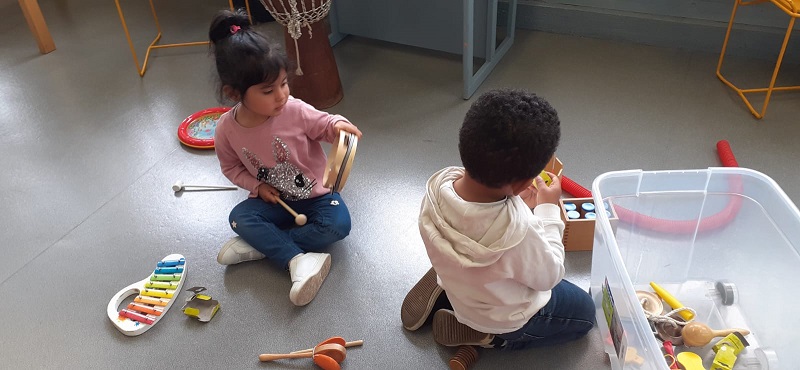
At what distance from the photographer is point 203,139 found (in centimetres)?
215

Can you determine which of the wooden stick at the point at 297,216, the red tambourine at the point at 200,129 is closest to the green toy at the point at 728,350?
the wooden stick at the point at 297,216

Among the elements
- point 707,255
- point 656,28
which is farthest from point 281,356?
point 656,28

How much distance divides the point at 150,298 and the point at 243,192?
18.8 inches

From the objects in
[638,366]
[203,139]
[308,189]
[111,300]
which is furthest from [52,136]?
[638,366]

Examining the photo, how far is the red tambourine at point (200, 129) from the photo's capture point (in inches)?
83.7

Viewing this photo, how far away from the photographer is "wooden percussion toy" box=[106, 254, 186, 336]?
1507 mm

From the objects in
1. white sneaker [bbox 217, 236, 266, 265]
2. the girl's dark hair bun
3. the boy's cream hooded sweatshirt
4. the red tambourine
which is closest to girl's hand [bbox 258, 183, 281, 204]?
white sneaker [bbox 217, 236, 266, 265]

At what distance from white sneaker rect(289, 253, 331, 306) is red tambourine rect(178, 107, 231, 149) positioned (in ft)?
2.51

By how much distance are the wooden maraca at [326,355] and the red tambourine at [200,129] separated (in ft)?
3.22

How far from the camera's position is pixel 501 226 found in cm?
99

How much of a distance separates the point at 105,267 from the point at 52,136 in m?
0.87

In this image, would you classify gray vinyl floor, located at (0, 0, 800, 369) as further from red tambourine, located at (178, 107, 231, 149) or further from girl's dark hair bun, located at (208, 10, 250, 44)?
girl's dark hair bun, located at (208, 10, 250, 44)

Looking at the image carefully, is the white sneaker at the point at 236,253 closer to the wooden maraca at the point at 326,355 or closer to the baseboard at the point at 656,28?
the wooden maraca at the point at 326,355

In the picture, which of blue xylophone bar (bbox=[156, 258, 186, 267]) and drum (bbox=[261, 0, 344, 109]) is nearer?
blue xylophone bar (bbox=[156, 258, 186, 267])
